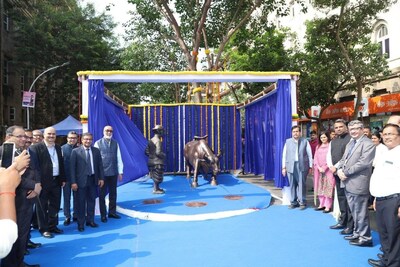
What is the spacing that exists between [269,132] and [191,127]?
9.88 ft

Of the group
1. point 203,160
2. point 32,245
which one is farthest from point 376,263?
point 203,160

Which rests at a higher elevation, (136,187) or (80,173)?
(80,173)

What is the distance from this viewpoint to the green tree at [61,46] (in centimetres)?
1941

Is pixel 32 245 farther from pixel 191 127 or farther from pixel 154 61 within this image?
pixel 154 61

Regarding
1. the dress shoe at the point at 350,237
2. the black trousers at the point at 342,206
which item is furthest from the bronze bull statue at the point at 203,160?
the dress shoe at the point at 350,237

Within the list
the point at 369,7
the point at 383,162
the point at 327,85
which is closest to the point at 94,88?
the point at 383,162

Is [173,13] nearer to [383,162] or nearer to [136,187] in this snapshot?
[136,187]

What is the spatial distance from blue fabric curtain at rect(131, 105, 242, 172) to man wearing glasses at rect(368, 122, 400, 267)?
7298 mm

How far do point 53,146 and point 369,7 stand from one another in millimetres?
12740

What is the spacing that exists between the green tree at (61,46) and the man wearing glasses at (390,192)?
1873 cm

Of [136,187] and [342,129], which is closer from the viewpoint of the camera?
[342,129]

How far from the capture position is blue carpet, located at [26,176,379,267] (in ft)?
12.7

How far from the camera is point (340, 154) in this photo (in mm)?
5102

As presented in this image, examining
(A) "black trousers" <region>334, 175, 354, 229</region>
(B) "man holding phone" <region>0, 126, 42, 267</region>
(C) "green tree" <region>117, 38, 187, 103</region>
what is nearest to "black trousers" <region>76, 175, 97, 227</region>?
(B) "man holding phone" <region>0, 126, 42, 267</region>
